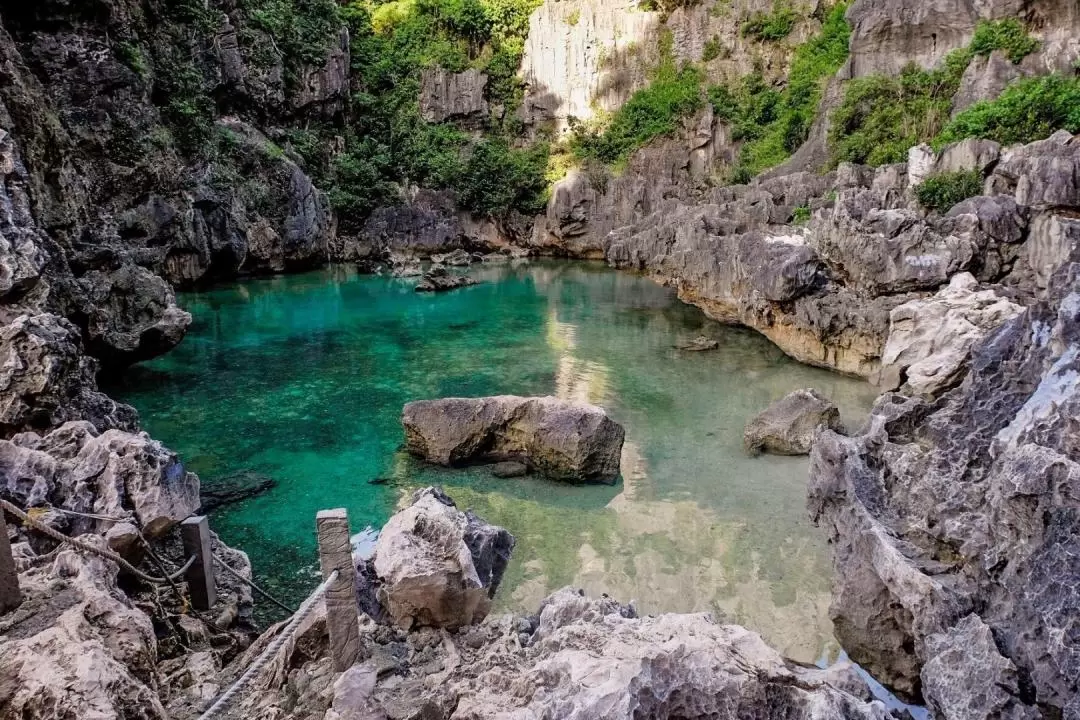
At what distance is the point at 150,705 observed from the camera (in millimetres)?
3910

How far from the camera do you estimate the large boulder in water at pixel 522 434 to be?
377 inches

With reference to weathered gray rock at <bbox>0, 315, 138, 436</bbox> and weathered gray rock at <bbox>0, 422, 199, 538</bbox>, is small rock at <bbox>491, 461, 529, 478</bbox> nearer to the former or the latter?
weathered gray rock at <bbox>0, 422, 199, 538</bbox>

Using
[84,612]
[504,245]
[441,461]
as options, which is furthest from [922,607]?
[504,245]

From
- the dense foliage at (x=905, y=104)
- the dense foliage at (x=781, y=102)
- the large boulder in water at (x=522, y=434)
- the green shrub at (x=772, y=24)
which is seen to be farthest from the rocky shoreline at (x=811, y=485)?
the green shrub at (x=772, y=24)

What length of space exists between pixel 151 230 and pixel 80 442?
17072 millimetres

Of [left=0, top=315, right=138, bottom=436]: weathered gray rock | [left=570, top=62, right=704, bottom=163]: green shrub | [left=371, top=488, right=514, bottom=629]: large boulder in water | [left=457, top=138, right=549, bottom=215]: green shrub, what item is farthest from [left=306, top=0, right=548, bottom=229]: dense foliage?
[left=371, top=488, right=514, bottom=629]: large boulder in water

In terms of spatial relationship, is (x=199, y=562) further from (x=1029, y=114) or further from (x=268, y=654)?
(x=1029, y=114)

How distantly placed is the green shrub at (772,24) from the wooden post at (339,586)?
3818cm

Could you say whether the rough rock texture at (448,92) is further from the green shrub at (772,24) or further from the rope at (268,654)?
the rope at (268,654)

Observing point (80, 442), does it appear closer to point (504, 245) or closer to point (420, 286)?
point (420, 286)

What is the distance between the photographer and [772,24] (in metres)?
34.9

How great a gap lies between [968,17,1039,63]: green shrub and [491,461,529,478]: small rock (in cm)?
2114

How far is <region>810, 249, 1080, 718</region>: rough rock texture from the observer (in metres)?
3.99

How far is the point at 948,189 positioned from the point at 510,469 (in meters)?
12.2
